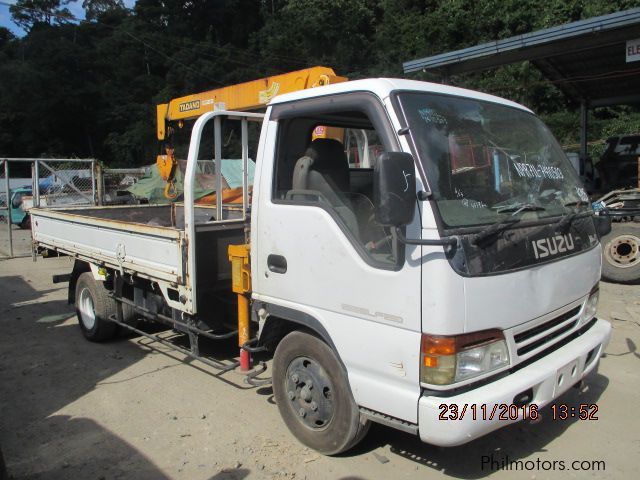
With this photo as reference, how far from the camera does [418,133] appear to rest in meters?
2.91

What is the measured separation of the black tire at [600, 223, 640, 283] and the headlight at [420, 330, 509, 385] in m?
5.99

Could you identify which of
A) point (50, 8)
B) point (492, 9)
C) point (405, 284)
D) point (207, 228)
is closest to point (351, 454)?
point (405, 284)

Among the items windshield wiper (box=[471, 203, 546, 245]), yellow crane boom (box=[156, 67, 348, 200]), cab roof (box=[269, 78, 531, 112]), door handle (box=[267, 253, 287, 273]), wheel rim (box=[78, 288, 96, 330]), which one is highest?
yellow crane boom (box=[156, 67, 348, 200])

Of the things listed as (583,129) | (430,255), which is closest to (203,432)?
(430,255)

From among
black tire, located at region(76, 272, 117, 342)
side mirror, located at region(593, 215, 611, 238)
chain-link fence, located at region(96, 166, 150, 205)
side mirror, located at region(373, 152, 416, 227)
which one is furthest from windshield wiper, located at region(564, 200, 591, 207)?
chain-link fence, located at region(96, 166, 150, 205)

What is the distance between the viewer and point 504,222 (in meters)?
2.84

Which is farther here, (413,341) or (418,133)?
(418,133)

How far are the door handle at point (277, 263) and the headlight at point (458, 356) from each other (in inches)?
44.5

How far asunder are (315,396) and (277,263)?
89 centimetres

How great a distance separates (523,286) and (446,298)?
565 mm

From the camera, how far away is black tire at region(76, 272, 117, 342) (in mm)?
5758

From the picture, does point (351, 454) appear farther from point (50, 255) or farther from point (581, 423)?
point (50, 255)

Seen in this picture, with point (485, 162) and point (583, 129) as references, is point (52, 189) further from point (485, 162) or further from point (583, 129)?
point (583, 129)

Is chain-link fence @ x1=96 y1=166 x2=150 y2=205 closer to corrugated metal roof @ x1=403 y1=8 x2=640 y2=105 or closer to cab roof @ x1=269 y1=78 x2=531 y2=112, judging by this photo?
corrugated metal roof @ x1=403 y1=8 x2=640 y2=105
